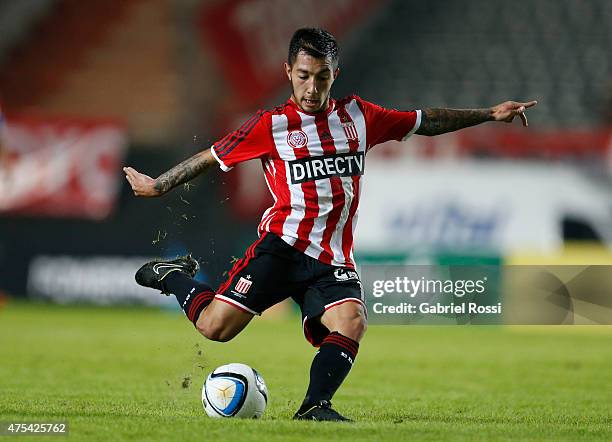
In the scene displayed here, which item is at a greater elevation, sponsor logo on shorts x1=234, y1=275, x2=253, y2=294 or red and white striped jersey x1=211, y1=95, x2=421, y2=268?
red and white striped jersey x1=211, y1=95, x2=421, y2=268

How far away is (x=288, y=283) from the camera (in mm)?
6434

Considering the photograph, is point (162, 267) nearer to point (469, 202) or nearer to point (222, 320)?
point (222, 320)

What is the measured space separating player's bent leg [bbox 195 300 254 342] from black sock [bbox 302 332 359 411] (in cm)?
62

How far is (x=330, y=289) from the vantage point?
6297 mm

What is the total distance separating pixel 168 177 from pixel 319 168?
799 millimetres

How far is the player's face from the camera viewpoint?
6137 mm

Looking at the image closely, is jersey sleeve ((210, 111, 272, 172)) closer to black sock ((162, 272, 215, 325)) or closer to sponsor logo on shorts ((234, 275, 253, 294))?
sponsor logo on shorts ((234, 275, 253, 294))

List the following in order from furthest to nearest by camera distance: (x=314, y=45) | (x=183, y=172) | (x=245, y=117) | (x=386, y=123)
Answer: (x=245, y=117) → (x=386, y=123) → (x=183, y=172) → (x=314, y=45)

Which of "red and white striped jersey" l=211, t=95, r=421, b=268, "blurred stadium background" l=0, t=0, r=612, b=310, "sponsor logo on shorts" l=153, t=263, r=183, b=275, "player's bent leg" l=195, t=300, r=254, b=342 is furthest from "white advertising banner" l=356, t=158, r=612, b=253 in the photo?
"red and white striped jersey" l=211, t=95, r=421, b=268

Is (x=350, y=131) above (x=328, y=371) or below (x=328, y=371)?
above

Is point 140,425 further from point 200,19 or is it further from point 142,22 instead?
point 142,22

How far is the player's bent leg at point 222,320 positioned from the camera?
6.48 metres

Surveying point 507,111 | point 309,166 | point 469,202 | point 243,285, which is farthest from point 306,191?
point 469,202

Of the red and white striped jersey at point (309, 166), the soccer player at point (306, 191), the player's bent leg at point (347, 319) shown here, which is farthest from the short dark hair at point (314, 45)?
the player's bent leg at point (347, 319)
